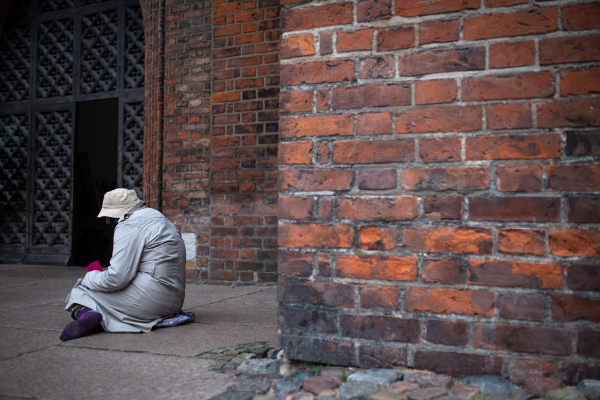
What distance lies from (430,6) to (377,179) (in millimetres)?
698

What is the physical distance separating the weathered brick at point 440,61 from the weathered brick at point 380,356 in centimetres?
108

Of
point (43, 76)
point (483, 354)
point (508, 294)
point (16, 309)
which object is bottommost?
point (16, 309)

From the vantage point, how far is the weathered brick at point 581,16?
178cm

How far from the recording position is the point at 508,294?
72.5 inches

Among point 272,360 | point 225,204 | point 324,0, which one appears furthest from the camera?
point 225,204

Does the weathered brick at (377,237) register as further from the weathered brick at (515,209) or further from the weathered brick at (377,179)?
the weathered brick at (515,209)

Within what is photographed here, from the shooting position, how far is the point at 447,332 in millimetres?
1911

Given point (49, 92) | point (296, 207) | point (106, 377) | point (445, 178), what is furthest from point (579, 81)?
point (49, 92)

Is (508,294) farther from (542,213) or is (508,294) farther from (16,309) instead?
(16,309)

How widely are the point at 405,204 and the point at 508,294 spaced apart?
49 cm

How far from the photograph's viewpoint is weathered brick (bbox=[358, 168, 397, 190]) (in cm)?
199

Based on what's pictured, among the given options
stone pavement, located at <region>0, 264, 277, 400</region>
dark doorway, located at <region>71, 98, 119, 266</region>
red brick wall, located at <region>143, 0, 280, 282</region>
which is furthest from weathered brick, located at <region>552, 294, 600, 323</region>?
dark doorway, located at <region>71, 98, 119, 266</region>

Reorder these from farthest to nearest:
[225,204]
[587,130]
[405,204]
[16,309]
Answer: [225,204], [16,309], [405,204], [587,130]

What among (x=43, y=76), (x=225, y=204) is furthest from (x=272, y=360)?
(x=43, y=76)
